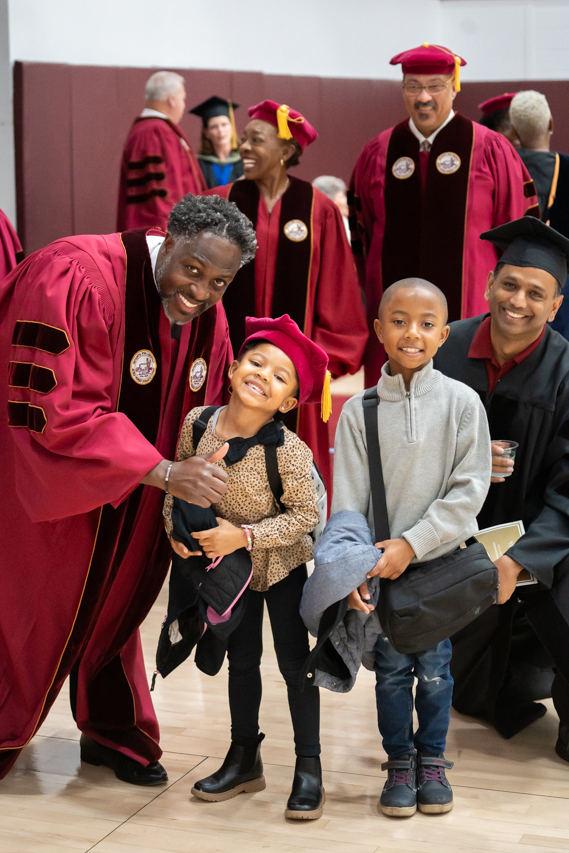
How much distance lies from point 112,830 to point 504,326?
1792 millimetres

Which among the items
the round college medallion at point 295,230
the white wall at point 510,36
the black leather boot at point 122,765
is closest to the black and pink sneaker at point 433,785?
the black leather boot at point 122,765

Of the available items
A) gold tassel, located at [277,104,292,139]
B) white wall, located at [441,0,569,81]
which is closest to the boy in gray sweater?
gold tassel, located at [277,104,292,139]

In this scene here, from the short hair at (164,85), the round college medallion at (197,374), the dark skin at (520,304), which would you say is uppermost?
the short hair at (164,85)

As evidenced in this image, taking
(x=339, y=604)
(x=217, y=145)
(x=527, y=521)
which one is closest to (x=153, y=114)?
(x=217, y=145)

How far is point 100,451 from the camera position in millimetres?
2393

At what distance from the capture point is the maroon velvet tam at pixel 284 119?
4016mm

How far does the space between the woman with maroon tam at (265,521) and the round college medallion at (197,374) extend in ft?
0.57

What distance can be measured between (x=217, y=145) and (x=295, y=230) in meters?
3.53

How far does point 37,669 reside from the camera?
2.70 m

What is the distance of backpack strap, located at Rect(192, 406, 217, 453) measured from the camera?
2.61 m

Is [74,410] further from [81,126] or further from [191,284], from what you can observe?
[81,126]

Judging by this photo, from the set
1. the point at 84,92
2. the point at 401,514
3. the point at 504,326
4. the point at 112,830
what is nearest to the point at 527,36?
the point at 84,92

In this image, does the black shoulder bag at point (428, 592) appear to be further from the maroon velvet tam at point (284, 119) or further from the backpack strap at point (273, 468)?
the maroon velvet tam at point (284, 119)

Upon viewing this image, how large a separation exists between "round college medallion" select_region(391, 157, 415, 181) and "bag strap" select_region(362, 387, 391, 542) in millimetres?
2085
